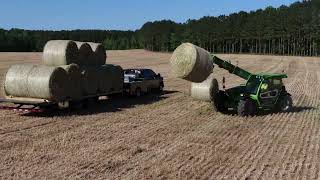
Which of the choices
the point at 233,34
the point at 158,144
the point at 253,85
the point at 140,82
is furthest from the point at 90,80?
the point at 233,34

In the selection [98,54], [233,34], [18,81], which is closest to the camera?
[18,81]

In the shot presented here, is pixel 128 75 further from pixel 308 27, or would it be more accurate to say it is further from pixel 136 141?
pixel 308 27

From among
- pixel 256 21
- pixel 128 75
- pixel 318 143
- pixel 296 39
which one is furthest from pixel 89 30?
pixel 318 143

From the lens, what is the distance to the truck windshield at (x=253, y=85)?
62.6ft

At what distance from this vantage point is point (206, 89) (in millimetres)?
20266

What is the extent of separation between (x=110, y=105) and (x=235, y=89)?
16.3 feet

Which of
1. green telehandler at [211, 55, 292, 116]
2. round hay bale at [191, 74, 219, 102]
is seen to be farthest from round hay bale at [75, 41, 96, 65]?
green telehandler at [211, 55, 292, 116]

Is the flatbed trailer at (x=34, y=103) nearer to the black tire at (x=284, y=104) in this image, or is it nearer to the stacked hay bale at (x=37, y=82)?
the stacked hay bale at (x=37, y=82)

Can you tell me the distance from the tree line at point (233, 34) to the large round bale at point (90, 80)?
9816 centimetres

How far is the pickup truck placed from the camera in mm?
23987

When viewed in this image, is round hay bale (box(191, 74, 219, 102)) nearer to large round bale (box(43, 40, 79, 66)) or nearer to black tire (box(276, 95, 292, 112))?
black tire (box(276, 95, 292, 112))

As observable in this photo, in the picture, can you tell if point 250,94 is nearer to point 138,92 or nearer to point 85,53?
point 85,53

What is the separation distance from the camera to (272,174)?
10859 millimetres

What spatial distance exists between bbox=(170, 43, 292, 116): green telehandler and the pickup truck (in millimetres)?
4413
